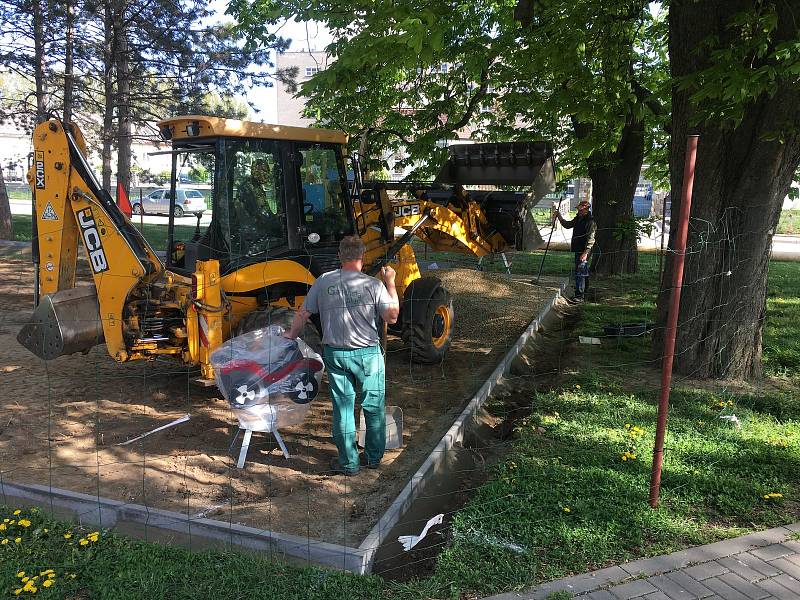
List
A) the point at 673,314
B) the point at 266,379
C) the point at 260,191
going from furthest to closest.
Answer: the point at 260,191 < the point at 266,379 < the point at 673,314

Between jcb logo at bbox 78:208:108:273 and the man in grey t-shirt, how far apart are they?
2499 mm

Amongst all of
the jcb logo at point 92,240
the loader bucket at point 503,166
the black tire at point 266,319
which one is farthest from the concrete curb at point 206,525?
the loader bucket at point 503,166

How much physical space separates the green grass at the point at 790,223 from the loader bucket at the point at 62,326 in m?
27.0

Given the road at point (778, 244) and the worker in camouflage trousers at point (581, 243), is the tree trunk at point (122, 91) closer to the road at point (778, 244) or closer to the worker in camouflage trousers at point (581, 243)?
the worker in camouflage trousers at point (581, 243)

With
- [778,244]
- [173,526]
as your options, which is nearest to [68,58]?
[173,526]

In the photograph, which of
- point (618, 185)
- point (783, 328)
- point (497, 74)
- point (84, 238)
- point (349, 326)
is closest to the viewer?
point (349, 326)

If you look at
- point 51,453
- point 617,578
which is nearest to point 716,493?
point 617,578

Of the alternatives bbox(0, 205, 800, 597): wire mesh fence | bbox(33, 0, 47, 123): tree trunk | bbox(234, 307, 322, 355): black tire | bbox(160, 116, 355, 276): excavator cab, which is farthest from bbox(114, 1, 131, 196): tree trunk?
bbox(234, 307, 322, 355): black tire

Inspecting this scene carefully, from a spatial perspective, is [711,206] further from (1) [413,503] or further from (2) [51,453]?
(2) [51,453]

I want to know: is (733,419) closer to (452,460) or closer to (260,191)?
(452,460)

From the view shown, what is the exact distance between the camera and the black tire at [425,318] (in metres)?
7.94

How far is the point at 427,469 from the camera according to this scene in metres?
4.98

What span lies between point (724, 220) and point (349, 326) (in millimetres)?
4400

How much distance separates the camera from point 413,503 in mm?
4652
